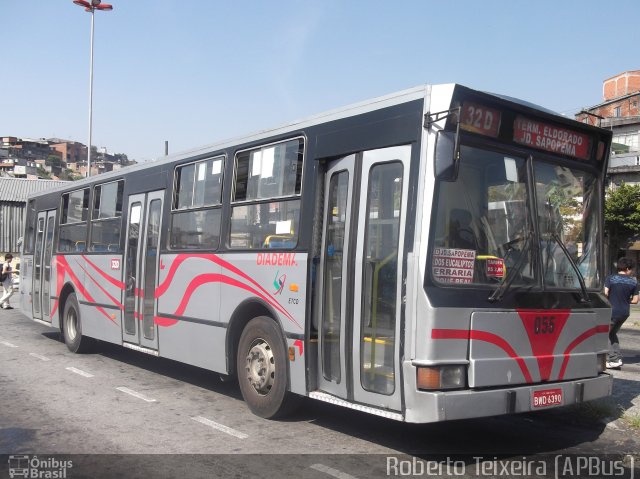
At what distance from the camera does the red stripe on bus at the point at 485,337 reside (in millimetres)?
5180

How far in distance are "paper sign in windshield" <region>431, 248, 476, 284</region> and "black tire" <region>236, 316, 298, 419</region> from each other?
213cm

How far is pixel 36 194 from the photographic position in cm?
1441

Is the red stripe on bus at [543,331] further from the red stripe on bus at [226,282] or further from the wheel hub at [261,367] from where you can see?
the wheel hub at [261,367]

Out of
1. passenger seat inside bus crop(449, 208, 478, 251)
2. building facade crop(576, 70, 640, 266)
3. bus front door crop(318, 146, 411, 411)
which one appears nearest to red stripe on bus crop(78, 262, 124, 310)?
bus front door crop(318, 146, 411, 411)

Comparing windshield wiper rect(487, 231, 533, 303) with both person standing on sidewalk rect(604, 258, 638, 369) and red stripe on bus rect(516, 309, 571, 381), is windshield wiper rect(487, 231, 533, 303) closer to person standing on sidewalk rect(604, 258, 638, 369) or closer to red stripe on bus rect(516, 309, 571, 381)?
red stripe on bus rect(516, 309, 571, 381)

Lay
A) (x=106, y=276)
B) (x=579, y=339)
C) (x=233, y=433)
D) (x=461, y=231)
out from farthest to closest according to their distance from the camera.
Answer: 1. (x=106, y=276)
2. (x=233, y=433)
3. (x=579, y=339)
4. (x=461, y=231)

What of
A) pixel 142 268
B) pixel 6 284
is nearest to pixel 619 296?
pixel 142 268

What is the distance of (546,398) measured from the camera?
5.66 metres

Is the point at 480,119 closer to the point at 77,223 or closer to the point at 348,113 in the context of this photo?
the point at 348,113

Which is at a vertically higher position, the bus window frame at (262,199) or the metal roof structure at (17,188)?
the metal roof structure at (17,188)

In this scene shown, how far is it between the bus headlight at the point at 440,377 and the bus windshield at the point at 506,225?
26.8 inches

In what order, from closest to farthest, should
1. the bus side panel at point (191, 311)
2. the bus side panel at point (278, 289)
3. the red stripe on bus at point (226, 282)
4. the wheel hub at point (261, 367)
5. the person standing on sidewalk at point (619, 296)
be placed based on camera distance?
the bus side panel at point (278, 289), the red stripe on bus at point (226, 282), the wheel hub at point (261, 367), the bus side panel at point (191, 311), the person standing on sidewalk at point (619, 296)

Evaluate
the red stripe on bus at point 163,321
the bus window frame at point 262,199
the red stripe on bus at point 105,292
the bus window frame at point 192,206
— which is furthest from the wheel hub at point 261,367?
the red stripe on bus at point 105,292

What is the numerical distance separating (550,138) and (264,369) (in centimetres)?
371
